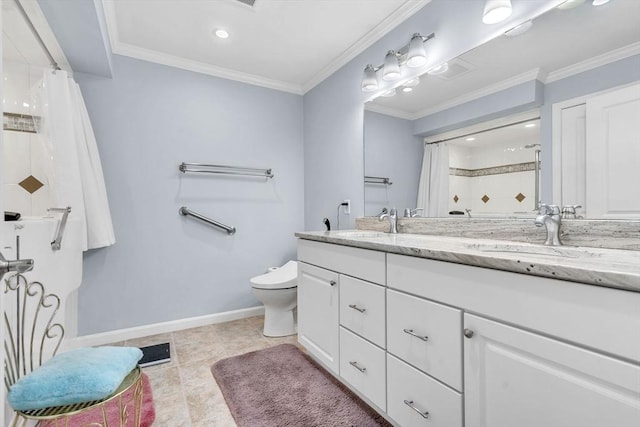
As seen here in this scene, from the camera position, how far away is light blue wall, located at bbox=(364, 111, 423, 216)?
1929 millimetres

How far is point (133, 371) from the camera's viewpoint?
1.07 meters

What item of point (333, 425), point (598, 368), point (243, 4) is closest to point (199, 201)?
point (243, 4)

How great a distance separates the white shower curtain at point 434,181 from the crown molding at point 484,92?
203 millimetres

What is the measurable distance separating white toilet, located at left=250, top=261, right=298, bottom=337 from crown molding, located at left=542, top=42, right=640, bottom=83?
1.90m

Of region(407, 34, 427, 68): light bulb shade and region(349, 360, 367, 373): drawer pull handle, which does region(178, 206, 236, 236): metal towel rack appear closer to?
region(349, 360, 367, 373): drawer pull handle

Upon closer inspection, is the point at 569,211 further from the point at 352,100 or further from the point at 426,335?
the point at 352,100

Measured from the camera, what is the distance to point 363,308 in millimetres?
1360

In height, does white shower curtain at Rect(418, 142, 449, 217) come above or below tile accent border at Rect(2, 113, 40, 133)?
below

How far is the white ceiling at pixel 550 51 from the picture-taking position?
3.64 ft

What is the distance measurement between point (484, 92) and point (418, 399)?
146 cm

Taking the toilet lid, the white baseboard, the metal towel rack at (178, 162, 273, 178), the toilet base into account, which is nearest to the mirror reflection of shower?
the toilet lid

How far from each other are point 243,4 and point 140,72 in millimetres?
1052

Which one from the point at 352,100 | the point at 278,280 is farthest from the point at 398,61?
the point at 278,280

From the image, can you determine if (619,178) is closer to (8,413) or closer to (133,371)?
(133,371)
